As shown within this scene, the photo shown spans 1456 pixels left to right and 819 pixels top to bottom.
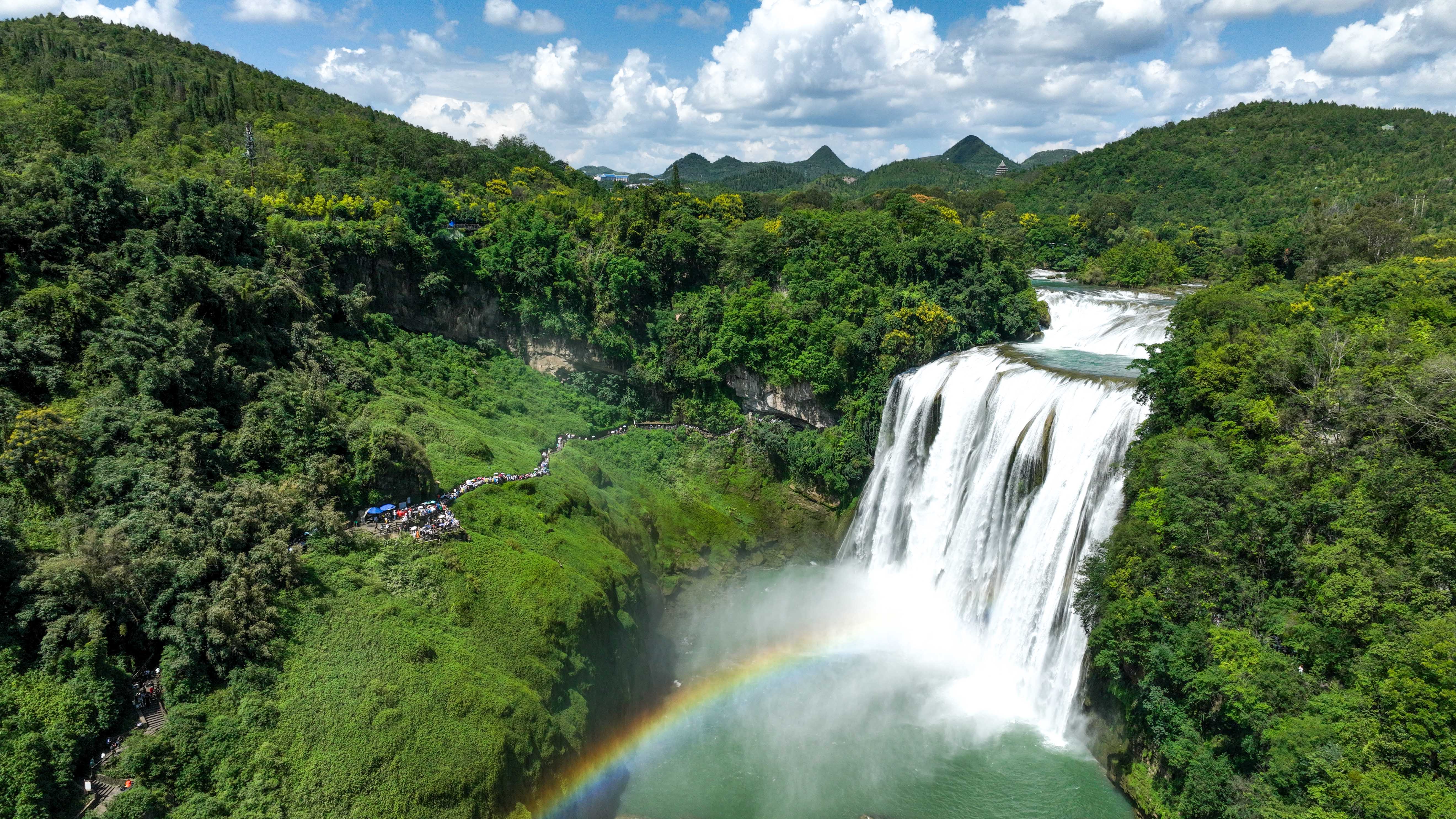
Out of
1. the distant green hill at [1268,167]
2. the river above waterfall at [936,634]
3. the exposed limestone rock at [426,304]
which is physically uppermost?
the distant green hill at [1268,167]

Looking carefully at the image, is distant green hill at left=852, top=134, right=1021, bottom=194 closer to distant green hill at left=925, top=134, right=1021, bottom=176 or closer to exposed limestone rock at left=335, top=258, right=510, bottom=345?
distant green hill at left=925, top=134, right=1021, bottom=176

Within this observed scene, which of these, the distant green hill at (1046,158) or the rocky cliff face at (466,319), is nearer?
the rocky cliff face at (466,319)

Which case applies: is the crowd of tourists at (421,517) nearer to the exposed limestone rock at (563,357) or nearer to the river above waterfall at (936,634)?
the river above waterfall at (936,634)

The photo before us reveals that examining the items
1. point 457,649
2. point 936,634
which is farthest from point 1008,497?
point 457,649

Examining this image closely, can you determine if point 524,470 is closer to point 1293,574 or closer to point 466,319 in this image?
point 466,319

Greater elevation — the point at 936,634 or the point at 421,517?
the point at 421,517

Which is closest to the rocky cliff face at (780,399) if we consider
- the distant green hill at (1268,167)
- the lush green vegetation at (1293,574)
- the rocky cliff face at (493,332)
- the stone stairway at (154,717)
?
the rocky cliff face at (493,332)
